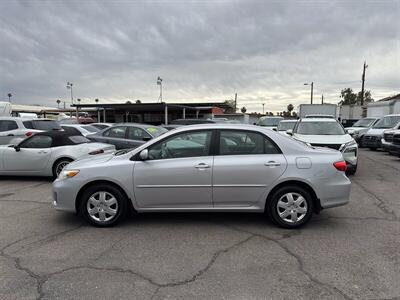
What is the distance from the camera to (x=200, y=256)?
393 centimetres

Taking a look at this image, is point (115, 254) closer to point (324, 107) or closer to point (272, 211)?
point (272, 211)

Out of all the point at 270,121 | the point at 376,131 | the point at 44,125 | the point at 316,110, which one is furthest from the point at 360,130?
the point at 44,125

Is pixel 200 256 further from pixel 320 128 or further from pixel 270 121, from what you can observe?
pixel 270 121

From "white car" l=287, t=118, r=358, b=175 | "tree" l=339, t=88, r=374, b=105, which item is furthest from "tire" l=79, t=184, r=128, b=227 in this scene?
"tree" l=339, t=88, r=374, b=105

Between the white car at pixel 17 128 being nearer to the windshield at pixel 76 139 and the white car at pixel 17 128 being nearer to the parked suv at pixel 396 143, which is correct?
the windshield at pixel 76 139

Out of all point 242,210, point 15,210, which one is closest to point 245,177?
point 242,210

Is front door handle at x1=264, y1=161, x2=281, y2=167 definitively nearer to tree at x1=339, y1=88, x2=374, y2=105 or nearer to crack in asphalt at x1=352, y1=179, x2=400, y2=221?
crack in asphalt at x1=352, y1=179, x2=400, y2=221

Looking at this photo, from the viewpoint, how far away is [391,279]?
3.36 meters

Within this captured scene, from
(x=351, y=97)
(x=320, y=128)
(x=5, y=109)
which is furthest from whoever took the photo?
(x=351, y=97)

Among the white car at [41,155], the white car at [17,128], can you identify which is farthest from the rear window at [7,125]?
the white car at [41,155]

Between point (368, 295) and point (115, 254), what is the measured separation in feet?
8.97

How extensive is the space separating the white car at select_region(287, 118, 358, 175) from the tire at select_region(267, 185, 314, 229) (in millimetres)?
4364

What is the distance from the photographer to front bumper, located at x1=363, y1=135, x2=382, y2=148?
16234mm

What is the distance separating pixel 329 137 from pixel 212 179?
5783 millimetres
